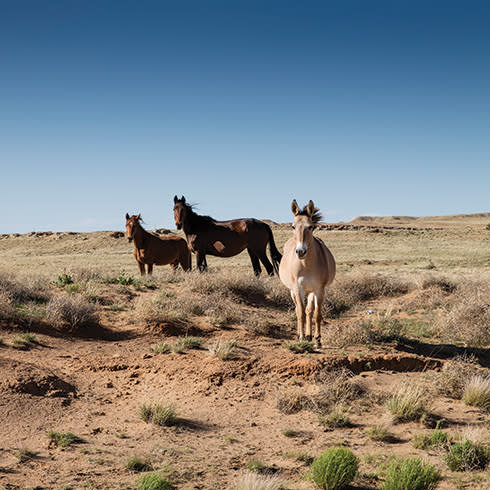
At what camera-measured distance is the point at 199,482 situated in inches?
226

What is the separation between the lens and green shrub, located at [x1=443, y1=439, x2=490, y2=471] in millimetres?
5984

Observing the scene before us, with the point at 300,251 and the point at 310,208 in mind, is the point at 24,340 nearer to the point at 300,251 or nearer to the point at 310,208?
the point at 300,251

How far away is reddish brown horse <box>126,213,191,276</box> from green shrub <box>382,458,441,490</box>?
43.3ft

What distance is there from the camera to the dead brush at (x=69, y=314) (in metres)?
11.2

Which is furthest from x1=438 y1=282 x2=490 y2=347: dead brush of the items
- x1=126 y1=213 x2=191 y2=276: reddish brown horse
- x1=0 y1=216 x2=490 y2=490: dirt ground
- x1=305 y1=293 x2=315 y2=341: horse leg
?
x1=126 y1=213 x2=191 y2=276: reddish brown horse

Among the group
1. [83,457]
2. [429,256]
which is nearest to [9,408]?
[83,457]

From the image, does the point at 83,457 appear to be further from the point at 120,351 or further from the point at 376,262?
the point at 376,262

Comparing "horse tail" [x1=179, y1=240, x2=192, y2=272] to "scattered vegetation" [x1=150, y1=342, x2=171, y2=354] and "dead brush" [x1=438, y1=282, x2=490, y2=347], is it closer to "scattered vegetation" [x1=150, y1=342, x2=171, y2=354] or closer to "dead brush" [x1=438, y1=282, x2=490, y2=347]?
"scattered vegetation" [x1=150, y1=342, x2=171, y2=354]

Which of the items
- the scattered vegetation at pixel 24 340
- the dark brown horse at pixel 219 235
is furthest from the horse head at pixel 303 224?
the dark brown horse at pixel 219 235

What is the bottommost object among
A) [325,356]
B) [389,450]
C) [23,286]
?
[389,450]

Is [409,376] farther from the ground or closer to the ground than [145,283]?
closer to the ground

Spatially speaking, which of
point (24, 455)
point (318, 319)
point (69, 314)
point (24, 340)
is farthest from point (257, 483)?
point (69, 314)

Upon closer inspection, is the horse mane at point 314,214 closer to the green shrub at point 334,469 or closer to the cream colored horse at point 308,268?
the cream colored horse at point 308,268

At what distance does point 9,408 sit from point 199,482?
11.0 feet
